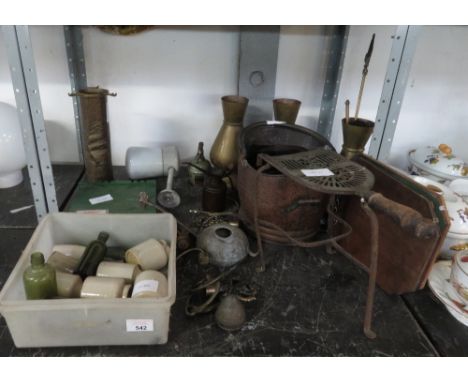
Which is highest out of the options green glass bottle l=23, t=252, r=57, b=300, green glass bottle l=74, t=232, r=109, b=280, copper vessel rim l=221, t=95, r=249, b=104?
copper vessel rim l=221, t=95, r=249, b=104

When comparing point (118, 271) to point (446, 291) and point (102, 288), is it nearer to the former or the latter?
point (102, 288)

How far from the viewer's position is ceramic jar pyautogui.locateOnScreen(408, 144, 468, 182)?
1206 millimetres

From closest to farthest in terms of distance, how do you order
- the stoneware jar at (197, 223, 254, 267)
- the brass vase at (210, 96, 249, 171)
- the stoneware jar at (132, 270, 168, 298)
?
the stoneware jar at (132, 270, 168, 298) < the stoneware jar at (197, 223, 254, 267) < the brass vase at (210, 96, 249, 171)

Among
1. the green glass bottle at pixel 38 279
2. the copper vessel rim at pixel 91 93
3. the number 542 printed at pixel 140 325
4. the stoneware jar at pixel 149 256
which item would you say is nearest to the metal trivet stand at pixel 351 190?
the stoneware jar at pixel 149 256

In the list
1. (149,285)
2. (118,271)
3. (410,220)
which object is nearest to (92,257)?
(118,271)

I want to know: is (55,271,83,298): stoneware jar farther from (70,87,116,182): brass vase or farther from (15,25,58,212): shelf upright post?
(70,87,116,182): brass vase

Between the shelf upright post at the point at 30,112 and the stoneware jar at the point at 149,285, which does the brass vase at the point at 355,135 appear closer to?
the stoneware jar at the point at 149,285

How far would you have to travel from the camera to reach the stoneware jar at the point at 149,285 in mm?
717

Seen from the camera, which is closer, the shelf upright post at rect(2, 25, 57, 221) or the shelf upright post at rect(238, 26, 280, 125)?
the shelf upright post at rect(2, 25, 57, 221)

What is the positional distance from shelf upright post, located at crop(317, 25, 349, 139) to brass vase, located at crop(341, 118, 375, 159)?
46 centimetres

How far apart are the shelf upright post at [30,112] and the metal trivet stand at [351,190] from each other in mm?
567

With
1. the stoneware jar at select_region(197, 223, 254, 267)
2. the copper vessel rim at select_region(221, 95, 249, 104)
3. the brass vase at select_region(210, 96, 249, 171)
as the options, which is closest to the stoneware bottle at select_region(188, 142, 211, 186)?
the brass vase at select_region(210, 96, 249, 171)

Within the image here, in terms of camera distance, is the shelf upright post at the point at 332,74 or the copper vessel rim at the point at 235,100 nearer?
the copper vessel rim at the point at 235,100

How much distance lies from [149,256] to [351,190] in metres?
0.49
